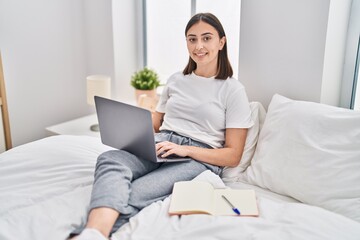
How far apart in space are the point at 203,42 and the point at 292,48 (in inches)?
15.0

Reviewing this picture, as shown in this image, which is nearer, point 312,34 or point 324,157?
point 324,157

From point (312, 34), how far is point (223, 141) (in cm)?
57

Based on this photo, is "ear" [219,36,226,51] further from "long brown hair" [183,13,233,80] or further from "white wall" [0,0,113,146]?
"white wall" [0,0,113,146]

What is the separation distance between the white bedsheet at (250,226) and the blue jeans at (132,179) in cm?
6

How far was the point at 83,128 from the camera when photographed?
85.7 inches

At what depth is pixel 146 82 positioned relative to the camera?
2193 millimetres

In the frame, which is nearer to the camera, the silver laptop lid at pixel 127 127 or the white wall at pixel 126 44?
the silver laptop lid at pixel 127 127

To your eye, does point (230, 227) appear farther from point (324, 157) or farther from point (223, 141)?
point (223, 141)

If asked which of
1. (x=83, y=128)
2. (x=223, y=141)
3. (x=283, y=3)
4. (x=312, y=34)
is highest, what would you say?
(x=283, y=3)

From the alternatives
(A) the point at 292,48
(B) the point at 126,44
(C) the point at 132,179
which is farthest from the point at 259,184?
(B) the point at 126,44

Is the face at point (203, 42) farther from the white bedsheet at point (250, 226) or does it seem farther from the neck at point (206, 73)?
the white bedsheet at point (250, 226)

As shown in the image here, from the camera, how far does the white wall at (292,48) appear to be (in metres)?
1.44

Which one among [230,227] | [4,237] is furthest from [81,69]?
[230,227]

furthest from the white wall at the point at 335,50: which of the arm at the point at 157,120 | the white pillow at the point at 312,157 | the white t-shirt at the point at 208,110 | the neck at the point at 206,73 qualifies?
the arm at the point at 157,120
